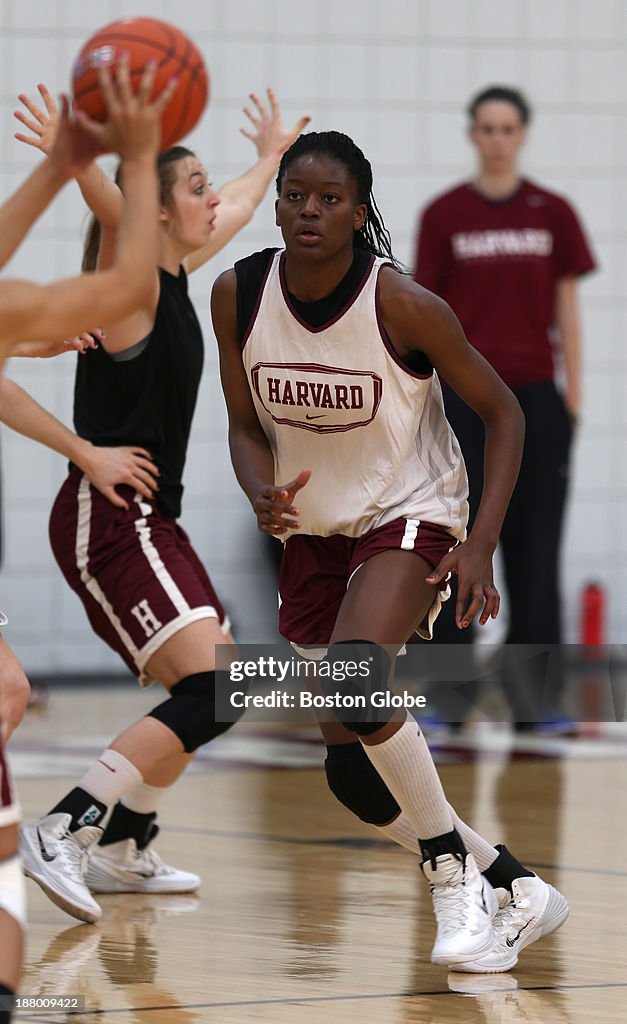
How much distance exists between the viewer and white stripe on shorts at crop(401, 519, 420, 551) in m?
3.93

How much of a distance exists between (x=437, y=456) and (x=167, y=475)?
924 mm

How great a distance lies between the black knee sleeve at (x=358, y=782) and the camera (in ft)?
13.1

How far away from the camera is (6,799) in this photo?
111 inches

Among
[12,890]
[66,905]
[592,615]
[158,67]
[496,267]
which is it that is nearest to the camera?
[12,890]

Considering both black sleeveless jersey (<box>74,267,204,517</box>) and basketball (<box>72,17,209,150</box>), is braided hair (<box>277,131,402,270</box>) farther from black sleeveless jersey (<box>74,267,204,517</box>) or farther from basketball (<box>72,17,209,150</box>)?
basketball (<box>72,17,209,150</box>)

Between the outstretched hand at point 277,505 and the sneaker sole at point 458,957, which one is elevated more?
the outstretched hand at point 277,505

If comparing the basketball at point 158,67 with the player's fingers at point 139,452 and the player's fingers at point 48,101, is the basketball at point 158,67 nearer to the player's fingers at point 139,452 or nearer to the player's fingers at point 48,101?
the player's fingers at point 48,101

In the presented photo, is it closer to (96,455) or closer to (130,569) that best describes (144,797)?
(130,569)

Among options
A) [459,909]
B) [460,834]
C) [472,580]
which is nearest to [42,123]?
[472,580]

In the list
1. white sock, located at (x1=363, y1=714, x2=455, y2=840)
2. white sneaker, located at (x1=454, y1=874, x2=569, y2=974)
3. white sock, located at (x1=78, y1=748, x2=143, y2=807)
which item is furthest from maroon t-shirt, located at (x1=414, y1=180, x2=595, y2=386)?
white sock, located at (x1=363, y1=714, x2=455, y2=840)

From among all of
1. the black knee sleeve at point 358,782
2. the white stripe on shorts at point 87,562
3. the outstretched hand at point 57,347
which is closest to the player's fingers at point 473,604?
the black knee sleeve at point 358,782

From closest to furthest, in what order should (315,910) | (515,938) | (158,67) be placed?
(158,67), (515,938), (315,910)

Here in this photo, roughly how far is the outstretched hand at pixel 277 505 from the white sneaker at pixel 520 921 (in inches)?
37.4

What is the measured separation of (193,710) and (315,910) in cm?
55
